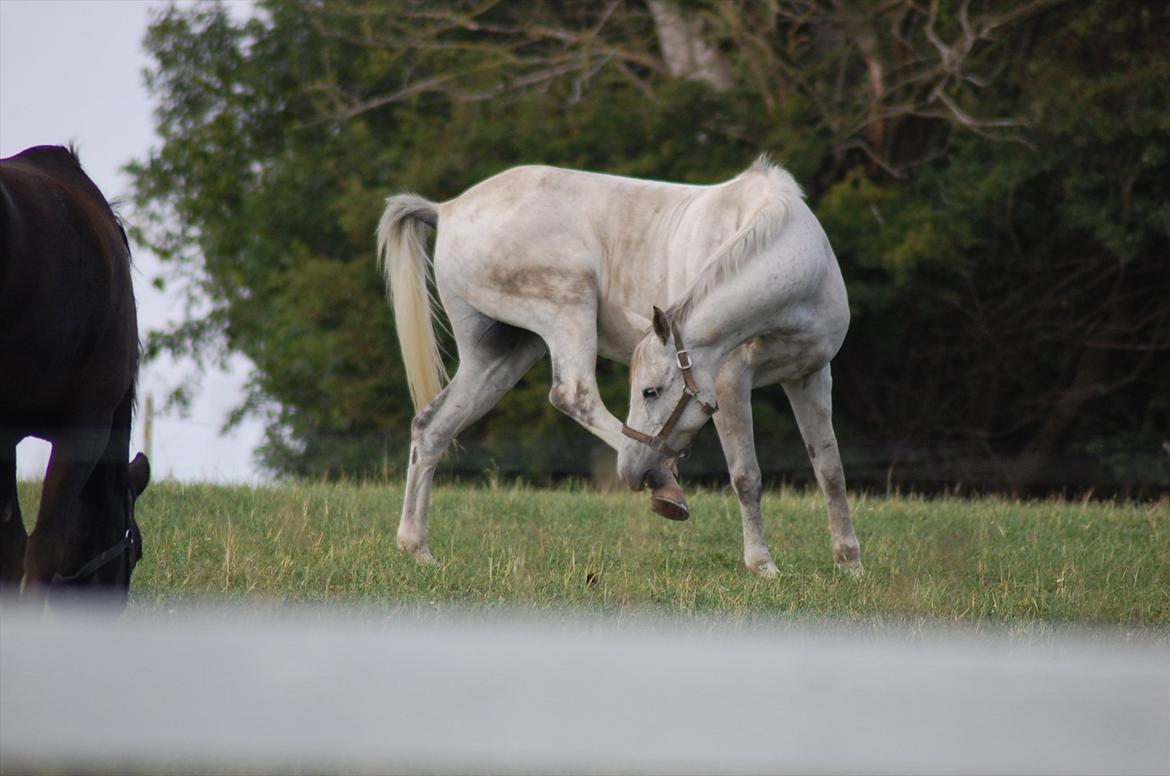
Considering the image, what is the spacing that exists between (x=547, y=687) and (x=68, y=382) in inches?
118

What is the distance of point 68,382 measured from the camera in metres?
3.96

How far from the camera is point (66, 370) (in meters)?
3.89

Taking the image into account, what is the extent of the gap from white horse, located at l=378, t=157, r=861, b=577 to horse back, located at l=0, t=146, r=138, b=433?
2.11 m

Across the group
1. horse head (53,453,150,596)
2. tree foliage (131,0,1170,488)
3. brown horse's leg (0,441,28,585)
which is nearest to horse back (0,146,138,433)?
brown horse's leg (0,441,28,585)

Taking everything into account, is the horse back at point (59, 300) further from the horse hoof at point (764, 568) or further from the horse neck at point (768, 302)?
the horse hoof at point (764, 568)

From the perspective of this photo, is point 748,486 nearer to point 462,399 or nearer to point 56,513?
point 462,399

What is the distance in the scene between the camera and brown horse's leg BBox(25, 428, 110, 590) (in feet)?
12.5

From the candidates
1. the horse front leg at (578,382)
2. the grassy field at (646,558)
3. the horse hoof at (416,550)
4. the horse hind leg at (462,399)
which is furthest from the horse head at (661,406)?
the horse hoof at (416,550)

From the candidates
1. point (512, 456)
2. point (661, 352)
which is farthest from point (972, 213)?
point (661, 352)

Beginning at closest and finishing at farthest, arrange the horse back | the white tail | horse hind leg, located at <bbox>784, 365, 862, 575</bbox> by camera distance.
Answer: the horse back, horse hind leg, located at <bbox>784, 365, 862, 575</bbox>, the white tail

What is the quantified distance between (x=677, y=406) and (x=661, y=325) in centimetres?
37

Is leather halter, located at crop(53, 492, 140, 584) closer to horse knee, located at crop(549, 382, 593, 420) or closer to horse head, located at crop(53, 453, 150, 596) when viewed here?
horse head, located at crop(53, 453, 150, 596)

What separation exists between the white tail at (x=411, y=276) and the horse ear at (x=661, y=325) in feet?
4.76

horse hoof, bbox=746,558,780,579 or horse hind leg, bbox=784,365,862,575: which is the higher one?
horse hind leg, bbox=784,365,862,575
